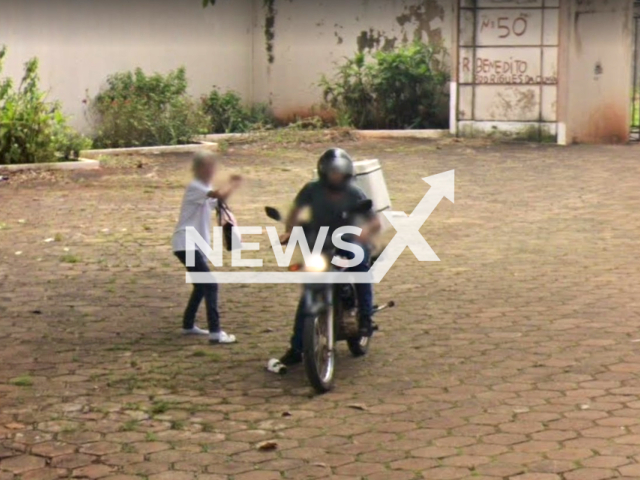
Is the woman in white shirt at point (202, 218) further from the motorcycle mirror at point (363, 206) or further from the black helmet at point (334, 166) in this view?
the motorcycle mirror at point (363, 206)

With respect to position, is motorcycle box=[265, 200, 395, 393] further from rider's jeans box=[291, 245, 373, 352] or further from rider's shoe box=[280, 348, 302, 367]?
rider's shoe box=[280, 348, 302, 367]

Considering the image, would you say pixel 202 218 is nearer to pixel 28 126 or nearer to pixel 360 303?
pixel 360 303

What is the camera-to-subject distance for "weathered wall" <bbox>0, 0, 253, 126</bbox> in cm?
2003

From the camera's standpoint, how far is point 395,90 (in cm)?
2197

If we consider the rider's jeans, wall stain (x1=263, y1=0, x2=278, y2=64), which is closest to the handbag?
the rider's jeans

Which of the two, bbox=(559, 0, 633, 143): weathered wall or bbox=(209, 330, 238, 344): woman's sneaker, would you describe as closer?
bbox=(209, 330, 238, 344): woman's sneaker

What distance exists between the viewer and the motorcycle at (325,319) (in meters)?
6.64

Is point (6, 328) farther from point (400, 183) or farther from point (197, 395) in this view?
point (400, 183)

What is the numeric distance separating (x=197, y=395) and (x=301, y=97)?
56.3ft

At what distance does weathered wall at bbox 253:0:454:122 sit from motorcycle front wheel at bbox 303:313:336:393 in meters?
16.1

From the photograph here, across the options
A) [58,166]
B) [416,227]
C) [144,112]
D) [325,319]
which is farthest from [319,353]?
[144,112]

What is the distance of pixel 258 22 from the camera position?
2364 cm

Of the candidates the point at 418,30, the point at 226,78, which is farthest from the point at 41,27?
the point at 418,30

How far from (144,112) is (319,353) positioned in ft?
45.1
